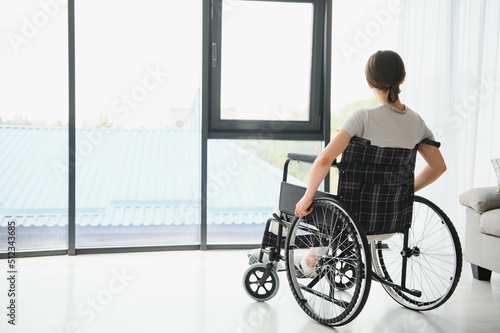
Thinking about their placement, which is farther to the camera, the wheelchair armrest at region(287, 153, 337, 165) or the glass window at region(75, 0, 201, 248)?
the glass window at region(75, 0, 201, 248)

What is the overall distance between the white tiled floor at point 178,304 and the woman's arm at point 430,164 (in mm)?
616

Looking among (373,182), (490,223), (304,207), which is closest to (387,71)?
(373,182)

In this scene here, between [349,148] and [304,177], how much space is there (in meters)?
1.83

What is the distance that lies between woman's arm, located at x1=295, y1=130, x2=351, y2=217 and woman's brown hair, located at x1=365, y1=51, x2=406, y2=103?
28 cm

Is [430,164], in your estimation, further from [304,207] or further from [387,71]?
[304,207]

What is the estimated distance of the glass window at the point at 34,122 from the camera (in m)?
3.41

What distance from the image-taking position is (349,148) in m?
2.18

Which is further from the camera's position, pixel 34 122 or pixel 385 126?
pixel 34 122

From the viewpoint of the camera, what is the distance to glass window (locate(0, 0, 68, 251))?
11.2 feet

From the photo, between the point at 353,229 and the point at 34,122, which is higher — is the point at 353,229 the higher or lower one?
the lower one

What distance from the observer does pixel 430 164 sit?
8.11ft

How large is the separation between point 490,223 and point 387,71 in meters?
1.24

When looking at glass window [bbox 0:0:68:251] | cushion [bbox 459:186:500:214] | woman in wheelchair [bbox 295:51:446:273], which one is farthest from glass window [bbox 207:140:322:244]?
woman in wheelchair [bbox 295:51:446:273]

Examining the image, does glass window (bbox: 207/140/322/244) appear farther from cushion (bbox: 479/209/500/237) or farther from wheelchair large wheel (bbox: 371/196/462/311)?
cushion (bbox: 479/209/500/237)
